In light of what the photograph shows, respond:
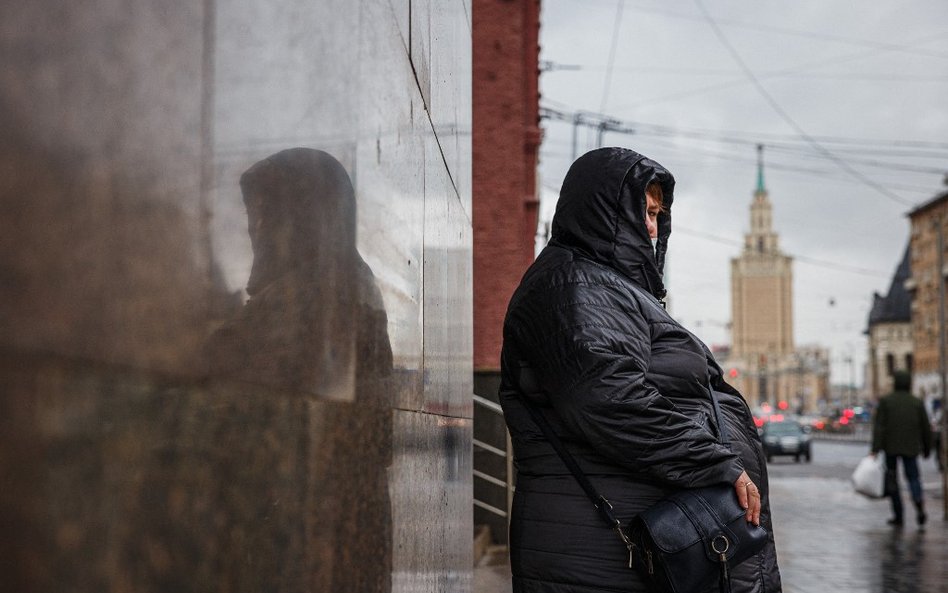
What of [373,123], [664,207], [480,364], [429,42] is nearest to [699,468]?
[664,207]

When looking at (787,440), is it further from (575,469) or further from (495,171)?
(575,469)

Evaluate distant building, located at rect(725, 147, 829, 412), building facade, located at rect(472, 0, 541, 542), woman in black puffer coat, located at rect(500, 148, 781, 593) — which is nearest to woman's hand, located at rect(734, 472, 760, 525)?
woman in black puffer coat, located at rect(500, 148, 781, 593)

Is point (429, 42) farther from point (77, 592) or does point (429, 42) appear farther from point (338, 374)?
point (77, 592)

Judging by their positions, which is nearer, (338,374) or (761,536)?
(338,374)

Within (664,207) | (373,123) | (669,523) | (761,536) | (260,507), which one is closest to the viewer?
(260,507)

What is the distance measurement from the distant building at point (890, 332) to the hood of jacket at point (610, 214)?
96.6 metres

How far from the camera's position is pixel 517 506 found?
2.74 m

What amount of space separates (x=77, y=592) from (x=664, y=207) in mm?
2486

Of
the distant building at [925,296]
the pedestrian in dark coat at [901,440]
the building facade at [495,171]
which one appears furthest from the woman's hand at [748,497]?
the distant building at [925,296]

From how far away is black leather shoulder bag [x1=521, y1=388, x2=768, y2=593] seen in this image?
2492 millimetres

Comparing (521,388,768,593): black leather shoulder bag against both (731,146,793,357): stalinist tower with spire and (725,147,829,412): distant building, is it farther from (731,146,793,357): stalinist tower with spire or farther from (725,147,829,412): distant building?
(731,146,793,357): stalinist tower with spire

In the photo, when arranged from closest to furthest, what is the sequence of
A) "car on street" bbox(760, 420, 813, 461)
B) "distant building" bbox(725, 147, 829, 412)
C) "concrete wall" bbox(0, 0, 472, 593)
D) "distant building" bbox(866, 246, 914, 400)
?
1. "concrete wall" bbox(0, 0, 472, 593)
2. "car on street" bbox(760, 420, 813, 461)
3. "distant building" bbox(866, 246, 914, 400)
4. "distant building" bbox(725, 147, 829, 412)

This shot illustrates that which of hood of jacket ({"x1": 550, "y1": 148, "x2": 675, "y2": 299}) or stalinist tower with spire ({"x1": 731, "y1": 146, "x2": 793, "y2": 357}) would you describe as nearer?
hood of jacket ({"x1": 550, "y1": 148, "x2": 675, "y2": 299})

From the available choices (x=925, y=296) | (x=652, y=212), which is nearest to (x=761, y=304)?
(x=925, y=296)
